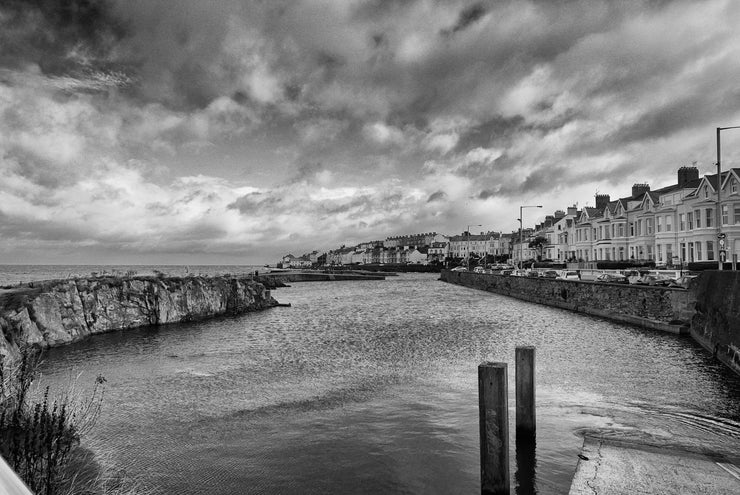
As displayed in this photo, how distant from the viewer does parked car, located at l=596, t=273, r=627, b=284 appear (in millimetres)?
39281

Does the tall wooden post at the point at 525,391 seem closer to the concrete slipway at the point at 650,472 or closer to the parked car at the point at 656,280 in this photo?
the concrete slipway at the point at 650,472

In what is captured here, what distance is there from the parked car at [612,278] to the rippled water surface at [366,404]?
1283 cm

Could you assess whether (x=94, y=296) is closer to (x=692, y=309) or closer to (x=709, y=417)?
(x=709, y=417)

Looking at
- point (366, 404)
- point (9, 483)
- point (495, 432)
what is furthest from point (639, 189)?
point (9, 483)

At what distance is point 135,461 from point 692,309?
29.1 metres

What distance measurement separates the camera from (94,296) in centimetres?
2997

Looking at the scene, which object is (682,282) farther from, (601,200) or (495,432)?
(601,200)

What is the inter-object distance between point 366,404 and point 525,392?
5.37m

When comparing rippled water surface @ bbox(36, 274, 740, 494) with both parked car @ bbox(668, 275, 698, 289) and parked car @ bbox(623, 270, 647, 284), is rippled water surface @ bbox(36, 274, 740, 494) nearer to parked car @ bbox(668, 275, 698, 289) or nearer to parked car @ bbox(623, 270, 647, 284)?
parked car @ bbox(668, 275, 698, 289)

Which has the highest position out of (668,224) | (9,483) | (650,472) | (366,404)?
(668,224)

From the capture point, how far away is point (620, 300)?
111 feet

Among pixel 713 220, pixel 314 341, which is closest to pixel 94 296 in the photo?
pixel 314 341

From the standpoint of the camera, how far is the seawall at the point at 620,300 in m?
27.8

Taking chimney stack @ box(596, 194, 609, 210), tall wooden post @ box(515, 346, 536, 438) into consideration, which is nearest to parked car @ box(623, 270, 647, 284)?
tall wooden post @ box(515, 346, 536, 438)
